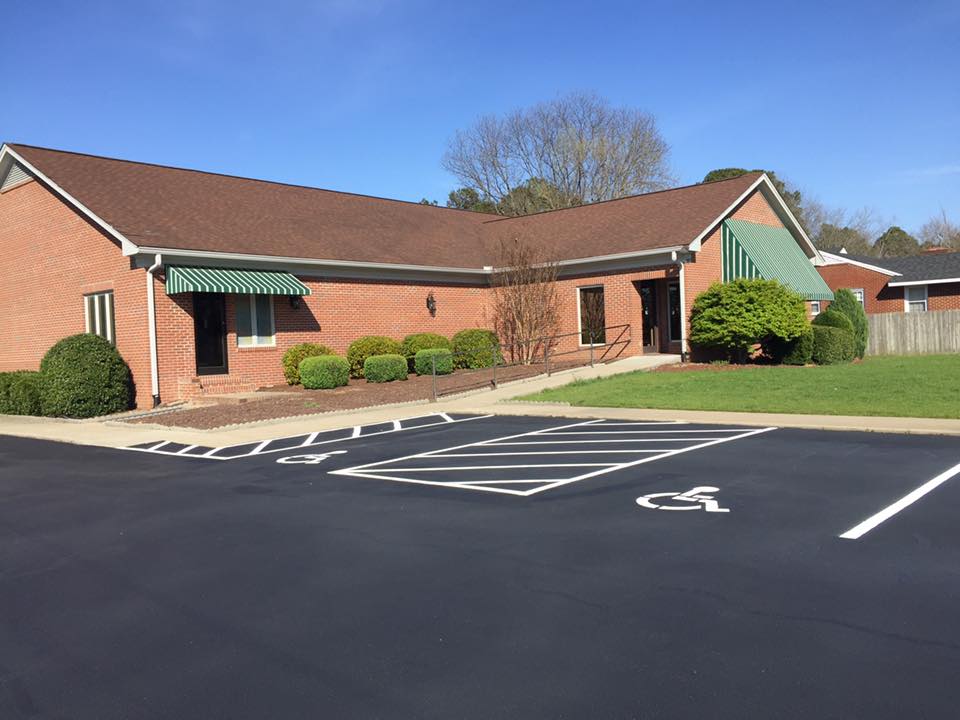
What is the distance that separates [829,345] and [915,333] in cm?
984

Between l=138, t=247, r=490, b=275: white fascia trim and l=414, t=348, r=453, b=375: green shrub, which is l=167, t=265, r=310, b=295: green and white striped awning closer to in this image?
l=138, t=247, r=490, b=275: white fascia trim

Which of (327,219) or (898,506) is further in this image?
(327,219)

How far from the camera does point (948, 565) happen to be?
5473 mm

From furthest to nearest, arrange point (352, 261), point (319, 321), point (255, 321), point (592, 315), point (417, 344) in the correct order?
point (592, 315) → point (417, 344) → point (352, 261) → point (319, 321) → point (255, 321)

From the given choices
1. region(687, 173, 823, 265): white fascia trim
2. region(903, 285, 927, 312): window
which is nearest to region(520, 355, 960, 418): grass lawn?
region(687, 173, 823, 265): white fascia trim

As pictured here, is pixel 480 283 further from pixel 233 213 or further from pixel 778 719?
pixel 778 719

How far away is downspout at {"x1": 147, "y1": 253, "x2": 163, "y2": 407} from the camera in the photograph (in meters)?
18.8

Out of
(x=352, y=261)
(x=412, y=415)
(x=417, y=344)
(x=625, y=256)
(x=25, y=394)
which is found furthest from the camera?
(x=625, y=256)

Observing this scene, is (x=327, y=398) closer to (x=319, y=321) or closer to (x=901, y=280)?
(x=319, y=321)

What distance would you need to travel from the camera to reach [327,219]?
1011 inches

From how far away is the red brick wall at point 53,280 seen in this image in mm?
19391

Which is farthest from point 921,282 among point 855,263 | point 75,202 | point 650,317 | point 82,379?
point 82,379

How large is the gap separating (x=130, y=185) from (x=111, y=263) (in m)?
3.55

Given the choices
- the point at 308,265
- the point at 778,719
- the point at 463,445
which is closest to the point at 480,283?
the point at 308,265
